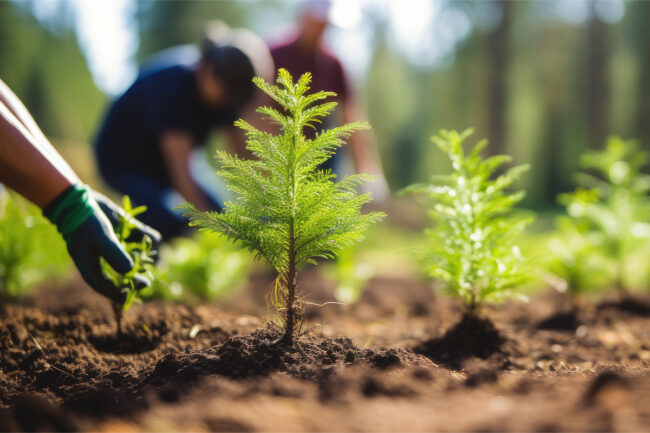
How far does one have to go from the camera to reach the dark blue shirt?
4.70 metres

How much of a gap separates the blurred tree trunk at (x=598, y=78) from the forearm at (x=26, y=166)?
1808cm

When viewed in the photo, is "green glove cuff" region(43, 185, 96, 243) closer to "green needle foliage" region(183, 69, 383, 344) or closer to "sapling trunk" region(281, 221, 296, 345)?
"green needle foliage" region(183, 69, 383, 344)

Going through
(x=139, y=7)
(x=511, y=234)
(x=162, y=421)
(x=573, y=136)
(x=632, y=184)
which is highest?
(x=573, y=136)

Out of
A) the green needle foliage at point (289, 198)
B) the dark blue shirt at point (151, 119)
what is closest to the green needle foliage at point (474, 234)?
the green needle foliage at point (289, 198)

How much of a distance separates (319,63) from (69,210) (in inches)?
158

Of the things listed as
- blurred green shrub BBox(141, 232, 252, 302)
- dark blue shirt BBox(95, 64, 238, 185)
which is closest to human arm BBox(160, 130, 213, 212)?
dark blue shirt BBox(95, 64, 238, 185)

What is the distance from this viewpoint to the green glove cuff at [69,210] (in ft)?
6.21

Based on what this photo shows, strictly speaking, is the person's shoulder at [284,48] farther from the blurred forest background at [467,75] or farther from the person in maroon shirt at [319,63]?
the blurred forest background at [467,75]

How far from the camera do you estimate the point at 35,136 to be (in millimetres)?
1995

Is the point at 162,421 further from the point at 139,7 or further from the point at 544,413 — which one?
the point at 139,7

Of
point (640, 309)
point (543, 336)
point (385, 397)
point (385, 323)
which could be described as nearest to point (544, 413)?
point (385, 397)

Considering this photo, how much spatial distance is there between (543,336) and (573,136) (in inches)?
1215

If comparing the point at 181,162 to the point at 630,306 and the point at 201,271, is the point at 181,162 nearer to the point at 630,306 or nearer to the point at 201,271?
the point at 201,271

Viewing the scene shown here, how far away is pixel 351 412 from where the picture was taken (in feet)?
3.87
